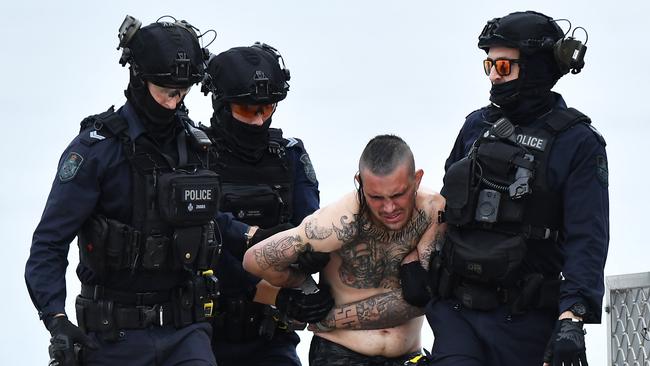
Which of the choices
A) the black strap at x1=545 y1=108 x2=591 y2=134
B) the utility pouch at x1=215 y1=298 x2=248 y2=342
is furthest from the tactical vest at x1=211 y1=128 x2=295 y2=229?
the black strap at x1=545 y1=108 x2=591 y2=134

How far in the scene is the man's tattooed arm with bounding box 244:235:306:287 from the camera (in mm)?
9070

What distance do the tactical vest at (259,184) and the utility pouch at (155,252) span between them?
4.58ft

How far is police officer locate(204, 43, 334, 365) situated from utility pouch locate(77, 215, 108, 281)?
140 cm

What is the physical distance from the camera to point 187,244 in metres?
8.56

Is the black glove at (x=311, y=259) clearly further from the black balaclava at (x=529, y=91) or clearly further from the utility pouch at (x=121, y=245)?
the black balaclava at (x=529, y=91)

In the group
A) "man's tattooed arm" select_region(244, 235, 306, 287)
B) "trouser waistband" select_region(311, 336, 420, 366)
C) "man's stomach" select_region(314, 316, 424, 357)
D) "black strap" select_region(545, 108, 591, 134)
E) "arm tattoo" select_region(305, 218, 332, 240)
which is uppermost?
"black strap" select_region(545, 108, 591, 134)

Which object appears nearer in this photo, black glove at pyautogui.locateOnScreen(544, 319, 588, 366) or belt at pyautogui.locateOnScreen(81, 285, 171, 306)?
black glove at pyautogui.locateOnScreen(544, 319, 588, 366)

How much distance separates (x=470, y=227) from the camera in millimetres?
8719

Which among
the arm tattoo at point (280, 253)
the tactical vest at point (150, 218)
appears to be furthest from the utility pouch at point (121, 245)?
the arm tattoo at point (280, 253)

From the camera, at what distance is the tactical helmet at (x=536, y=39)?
879 centimetres

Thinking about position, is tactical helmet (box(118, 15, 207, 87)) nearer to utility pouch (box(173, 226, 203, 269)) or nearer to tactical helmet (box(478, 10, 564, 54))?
utility pouch (box(173, 226, 203, 269))

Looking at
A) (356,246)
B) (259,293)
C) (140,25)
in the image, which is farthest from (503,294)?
(140,25)

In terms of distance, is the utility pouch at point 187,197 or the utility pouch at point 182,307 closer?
the utility pouch at point 187,197

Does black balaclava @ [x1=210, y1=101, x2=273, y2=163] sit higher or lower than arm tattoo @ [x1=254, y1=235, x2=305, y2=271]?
higher
